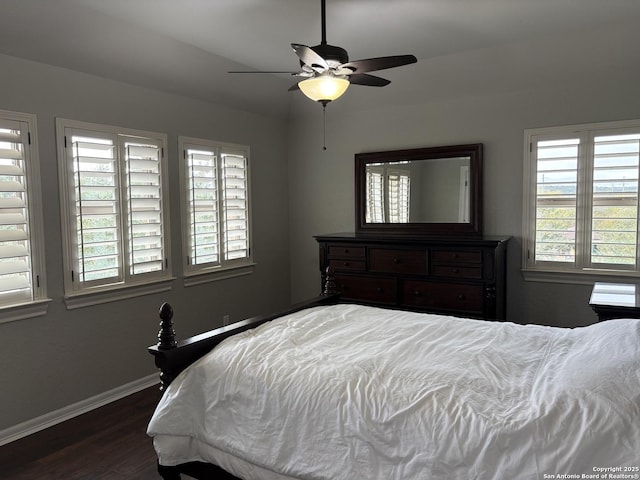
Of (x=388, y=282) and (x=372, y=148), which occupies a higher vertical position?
(x=372, y=148)

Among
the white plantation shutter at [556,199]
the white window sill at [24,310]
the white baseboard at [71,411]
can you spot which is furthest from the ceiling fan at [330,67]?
the white baseboard at [71,411]

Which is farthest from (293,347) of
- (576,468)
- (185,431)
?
(576,468)

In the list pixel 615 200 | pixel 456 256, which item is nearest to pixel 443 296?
pixel 456 256

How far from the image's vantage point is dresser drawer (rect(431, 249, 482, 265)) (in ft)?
12.1

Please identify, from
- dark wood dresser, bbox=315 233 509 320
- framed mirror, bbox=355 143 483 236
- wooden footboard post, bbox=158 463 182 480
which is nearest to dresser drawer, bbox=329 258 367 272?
dark wood dresser, bbox=315 233 509 320

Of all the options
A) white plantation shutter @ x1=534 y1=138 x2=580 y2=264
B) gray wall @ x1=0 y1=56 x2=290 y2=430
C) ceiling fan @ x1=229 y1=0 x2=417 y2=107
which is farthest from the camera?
white plantation shutter @ x1=534 y1=138 x2=580 y2=264

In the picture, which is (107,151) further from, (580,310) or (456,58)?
(580,310)

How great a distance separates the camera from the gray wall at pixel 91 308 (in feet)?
9.70

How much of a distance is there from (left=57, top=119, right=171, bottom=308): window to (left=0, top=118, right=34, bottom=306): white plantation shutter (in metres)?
0.25

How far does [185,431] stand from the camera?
1983 millimetres

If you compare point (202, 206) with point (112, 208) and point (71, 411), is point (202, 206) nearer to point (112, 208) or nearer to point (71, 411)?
point (112, 208)

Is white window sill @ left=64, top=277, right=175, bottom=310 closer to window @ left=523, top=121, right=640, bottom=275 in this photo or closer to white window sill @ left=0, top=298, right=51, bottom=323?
white window sill @ left=0, top=298, right=51, bottom=323

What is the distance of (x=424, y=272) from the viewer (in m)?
3.92

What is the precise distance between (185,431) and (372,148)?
3.52m
